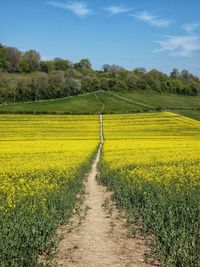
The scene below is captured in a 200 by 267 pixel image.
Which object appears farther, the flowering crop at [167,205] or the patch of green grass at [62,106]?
the patch of green grass at [62,106]

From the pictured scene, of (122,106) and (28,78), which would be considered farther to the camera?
(28,78)

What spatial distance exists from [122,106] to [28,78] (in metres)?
38.1

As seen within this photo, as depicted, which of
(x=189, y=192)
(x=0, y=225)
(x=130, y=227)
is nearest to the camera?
(x=0, y=225)

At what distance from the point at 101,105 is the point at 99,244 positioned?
376 feet

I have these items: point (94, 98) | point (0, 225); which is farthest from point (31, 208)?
point (94, 98)

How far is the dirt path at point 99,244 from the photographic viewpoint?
9.98m

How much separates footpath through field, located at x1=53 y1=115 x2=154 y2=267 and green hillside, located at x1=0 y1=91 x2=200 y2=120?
88.3 metres

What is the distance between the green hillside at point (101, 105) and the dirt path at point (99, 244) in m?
88.5

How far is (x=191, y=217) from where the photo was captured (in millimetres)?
11594

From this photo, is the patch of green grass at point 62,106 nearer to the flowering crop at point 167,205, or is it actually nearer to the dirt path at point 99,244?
the flowering crop at point 167,205

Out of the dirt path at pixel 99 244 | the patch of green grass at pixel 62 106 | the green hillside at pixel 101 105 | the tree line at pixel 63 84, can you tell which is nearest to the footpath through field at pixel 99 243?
the dirt path at pixel 99 244

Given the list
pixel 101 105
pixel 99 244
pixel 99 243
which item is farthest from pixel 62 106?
pixel 99 244

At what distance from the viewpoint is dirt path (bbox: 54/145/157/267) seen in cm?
998

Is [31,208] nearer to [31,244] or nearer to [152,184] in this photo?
[31,244]
